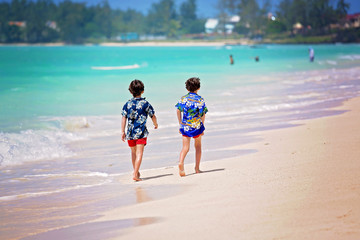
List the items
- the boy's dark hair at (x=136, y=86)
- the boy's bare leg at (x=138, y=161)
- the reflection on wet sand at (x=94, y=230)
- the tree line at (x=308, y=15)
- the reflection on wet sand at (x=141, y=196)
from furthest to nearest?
the tree line at (x=308, y=15) → the boy's bare leg at (x=138, y=161) → the boy's dark hair at (x=136, y=86) → the reflection on wet sand at (x=141, y=196) → the reflection on wet sand at (x=94, y=230)

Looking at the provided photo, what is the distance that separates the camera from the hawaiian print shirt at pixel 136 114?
6.16 metres

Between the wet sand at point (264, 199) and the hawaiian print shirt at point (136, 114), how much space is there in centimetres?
65

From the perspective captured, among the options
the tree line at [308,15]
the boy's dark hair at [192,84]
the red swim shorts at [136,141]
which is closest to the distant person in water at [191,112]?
the boy's dark hair at [192,84]

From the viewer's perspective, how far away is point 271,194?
489 cm

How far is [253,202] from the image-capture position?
4.69 meters

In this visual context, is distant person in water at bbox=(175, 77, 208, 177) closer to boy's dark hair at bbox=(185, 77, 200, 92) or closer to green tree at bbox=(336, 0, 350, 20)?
boy's dark hair at bbox=(185, 77, 200, 92)

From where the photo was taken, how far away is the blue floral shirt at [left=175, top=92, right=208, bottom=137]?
613cm

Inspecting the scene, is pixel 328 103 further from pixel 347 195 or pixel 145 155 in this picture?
pixel 347 195

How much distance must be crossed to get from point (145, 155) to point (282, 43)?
160745 mm

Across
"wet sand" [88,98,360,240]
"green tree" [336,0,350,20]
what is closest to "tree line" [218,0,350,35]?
"green tree" [336,0,350,20]

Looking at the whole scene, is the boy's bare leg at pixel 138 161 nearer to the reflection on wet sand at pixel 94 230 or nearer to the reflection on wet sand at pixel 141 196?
the reflection on wet sand at pixel 141 196

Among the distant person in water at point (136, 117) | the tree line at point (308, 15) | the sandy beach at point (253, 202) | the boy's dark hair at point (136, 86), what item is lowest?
the sandy beach at point (253, 202)

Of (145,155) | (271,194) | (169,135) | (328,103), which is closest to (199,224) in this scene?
(271,194)

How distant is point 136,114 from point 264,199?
84.1 inches
